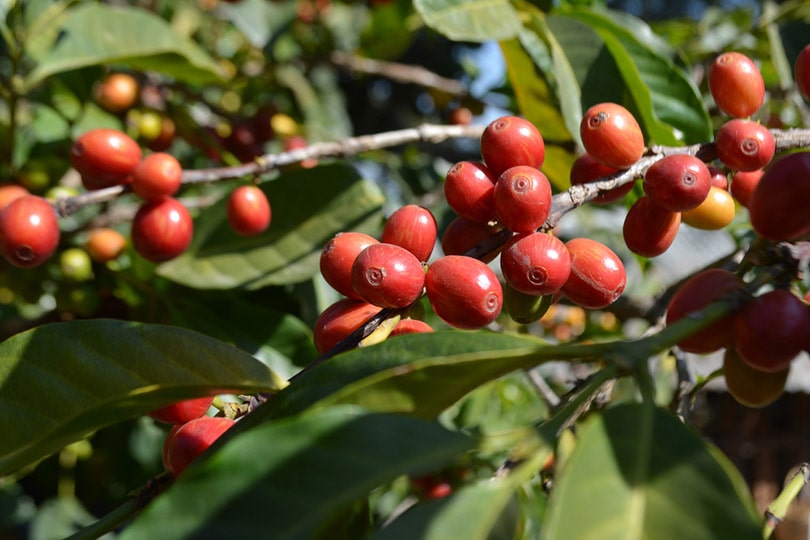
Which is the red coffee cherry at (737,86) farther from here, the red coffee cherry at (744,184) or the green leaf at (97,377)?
the green leaf at (97,377)

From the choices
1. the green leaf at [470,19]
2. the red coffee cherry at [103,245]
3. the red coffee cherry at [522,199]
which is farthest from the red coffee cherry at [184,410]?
the red coffee cherry at [103,245]

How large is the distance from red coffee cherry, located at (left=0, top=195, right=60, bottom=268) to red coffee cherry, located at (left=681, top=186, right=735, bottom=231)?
44.6 inches

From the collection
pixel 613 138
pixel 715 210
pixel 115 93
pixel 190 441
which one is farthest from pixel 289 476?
pixel 115 93

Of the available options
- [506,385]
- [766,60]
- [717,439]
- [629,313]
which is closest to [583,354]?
[629,313]

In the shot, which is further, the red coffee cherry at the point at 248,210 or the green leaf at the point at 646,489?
the red coffee cherry at the point at 248,210

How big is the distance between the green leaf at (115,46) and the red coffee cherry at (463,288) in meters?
1.30

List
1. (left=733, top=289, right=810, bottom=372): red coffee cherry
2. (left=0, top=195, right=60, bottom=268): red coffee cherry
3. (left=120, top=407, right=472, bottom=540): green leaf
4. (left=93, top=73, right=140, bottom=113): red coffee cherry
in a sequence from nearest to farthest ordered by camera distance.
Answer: (left=120, top=407, right=472, bottom=540): green leaf, (left=733, top=289, right=810, bottom=372): red coffee cherry, (left=0, top=195, right=60, bottom=268): red coffee cherry, (left=93, top=73, right=140, bottom=113): red coffee cherry

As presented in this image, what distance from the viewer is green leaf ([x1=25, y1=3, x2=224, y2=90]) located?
1.89 metres

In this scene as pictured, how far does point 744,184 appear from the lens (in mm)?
1101

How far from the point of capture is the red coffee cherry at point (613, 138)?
0.97 m

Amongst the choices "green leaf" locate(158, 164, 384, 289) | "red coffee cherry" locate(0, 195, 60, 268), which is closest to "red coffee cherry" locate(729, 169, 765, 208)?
"green leaf" locate(158, 164, 384, 289)

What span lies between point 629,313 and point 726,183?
108 cm

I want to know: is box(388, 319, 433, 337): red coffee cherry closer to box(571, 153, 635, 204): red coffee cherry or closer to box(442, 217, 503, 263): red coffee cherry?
box(442, 217, 503, 263): red coffee cherry

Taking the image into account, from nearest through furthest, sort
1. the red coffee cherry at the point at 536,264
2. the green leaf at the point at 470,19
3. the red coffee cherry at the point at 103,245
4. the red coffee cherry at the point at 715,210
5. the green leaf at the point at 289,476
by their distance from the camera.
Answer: the green leaf at the point at 289,476 < the red coffee cherry at the point at 536,264 < the red coffee cherry at the point at 715,210 < the green leaf at the point at 470,19 < the red coffee cherry at the point at 103,245
